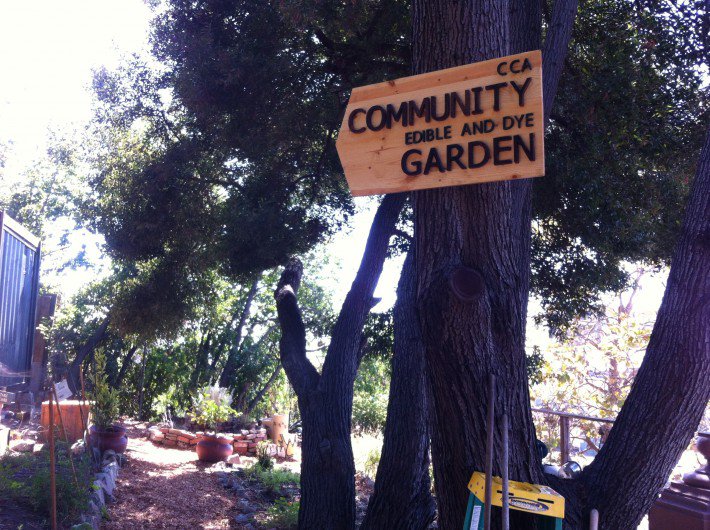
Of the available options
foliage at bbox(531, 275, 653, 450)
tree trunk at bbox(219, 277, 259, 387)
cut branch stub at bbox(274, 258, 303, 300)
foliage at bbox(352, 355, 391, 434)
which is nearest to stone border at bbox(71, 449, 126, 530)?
cut branch stub at bbox(274, 258, 303, 300)

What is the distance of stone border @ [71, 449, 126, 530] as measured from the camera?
226 inches

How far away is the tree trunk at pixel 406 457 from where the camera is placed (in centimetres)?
535

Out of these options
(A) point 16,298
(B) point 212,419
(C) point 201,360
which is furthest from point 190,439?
(A) point 16,298

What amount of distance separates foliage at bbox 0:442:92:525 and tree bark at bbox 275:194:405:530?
6.46ft

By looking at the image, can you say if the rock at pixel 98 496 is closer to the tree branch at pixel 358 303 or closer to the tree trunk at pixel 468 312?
the tree branch at pixel 358 303

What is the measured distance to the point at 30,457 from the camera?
249 inches

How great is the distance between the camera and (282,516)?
25.4 ft

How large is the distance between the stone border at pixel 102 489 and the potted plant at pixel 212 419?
1.79m

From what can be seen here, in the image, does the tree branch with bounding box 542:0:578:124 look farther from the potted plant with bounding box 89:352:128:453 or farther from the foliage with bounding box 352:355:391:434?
the foliage with bounding box 352:355:391:434

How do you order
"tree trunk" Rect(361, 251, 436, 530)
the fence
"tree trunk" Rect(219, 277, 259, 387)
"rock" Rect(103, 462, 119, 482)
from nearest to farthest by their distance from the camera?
1. "tree trunk" Rect(361, 251, 436, 530)
2. the fence
3. "rock" Rect(103, 462, 119, 482)
4. "tree trunk" Rect(219, 277, 259, 387)

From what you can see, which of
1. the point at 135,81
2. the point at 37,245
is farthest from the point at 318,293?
A: the point at 37,245

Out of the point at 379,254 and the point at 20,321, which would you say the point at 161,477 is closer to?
the point at 20,321

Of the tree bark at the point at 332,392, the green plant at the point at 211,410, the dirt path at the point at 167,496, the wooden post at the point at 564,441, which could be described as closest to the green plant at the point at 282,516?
the dirt path at the point at 167,496

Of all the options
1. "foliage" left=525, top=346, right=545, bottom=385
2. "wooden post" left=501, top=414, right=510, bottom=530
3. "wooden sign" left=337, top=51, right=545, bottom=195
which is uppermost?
"wooden sign" left=337, top=51, right=545, bottom=195
